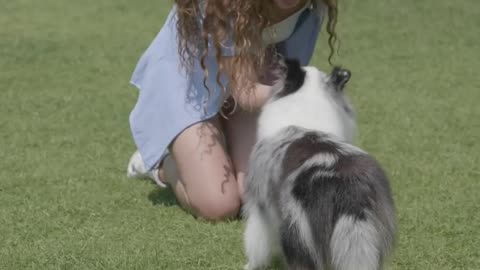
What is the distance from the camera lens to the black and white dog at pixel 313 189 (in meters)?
2.57

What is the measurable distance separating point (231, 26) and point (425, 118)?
2412 millimetres

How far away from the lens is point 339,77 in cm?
336

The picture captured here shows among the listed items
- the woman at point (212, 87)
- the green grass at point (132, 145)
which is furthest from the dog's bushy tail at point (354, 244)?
the woman at point (212, 87)

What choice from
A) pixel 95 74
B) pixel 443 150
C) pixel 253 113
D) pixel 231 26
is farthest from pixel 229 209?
pixel 95 74

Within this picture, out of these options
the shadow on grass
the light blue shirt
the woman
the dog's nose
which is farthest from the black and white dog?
the shadow on grass

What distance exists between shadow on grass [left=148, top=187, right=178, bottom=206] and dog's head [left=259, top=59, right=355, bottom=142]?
1.01m

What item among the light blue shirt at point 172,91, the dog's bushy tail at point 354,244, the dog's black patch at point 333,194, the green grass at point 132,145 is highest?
the dog's black patch at point 333,194

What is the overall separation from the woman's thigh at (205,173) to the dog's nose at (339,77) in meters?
0.93

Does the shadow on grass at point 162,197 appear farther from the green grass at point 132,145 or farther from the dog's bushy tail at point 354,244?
the dog's bushy tail at point 354,244

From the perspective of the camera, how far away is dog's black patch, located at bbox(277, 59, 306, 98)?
10.9 feet

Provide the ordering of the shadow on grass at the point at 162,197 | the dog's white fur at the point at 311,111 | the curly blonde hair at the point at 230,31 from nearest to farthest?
the dog's white fur at the point at 311,111, the curly blonde hair at the point at 230,31, the shadow on grass at the point at 162,197

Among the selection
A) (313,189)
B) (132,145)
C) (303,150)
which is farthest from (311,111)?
(132,145)

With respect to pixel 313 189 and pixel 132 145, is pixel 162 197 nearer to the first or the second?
pixel 132 145

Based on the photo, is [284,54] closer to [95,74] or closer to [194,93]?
[194,93]
